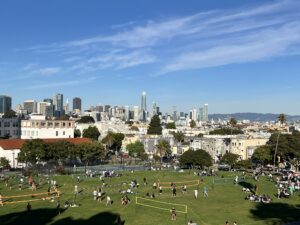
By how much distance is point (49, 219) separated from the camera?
152 ft

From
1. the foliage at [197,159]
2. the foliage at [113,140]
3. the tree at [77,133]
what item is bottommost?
the foliage at [197,159]

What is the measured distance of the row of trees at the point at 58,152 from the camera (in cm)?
9769

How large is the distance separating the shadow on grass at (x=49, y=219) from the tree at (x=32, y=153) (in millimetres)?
48682

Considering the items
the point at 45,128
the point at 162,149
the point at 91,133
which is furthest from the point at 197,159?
the point at 91,133

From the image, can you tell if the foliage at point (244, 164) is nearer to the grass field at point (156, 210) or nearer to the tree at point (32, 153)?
the grass field at point (156, 210)

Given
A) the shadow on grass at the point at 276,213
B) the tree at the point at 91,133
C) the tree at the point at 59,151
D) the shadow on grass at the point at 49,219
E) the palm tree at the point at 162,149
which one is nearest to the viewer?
→ the shadow on grass at the point at 49,219

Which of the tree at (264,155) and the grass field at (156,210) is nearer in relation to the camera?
the grass field at (156,210)

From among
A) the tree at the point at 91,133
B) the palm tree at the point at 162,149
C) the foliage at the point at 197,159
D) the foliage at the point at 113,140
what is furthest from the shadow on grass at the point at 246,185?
the tree at the point at 91,133

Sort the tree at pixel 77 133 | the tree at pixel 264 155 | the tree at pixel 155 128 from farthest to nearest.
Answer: the tree at pixel 155 128, the tree at pixel 77 133, the tree at pixel 264 155

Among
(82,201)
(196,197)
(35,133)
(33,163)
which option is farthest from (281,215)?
(35,133)

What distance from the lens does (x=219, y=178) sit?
80.1 m

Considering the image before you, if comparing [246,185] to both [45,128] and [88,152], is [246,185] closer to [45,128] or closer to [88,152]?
[88,152]

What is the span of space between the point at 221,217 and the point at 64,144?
203 feet

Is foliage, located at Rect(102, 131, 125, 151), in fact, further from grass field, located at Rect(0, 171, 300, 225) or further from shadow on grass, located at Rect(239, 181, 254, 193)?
grass field, located at Rect(0, 171, 300, 225)
